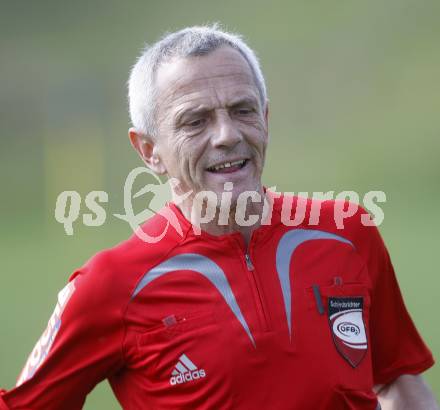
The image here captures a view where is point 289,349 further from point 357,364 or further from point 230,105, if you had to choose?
point 230,105

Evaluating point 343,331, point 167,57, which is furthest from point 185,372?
point 167,57

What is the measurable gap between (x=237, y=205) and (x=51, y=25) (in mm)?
9538

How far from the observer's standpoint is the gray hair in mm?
1975

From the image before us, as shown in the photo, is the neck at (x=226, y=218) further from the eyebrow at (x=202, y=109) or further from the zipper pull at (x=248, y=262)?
the eyebrow at (x=202, y=109)

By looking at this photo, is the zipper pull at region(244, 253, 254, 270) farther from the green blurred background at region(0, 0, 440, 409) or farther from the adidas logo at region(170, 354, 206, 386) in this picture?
the green blurred background at region(0, 0, 440, 409)

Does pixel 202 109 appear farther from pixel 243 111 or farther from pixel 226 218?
pixel 226 218

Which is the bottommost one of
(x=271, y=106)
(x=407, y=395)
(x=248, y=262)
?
(x=407, y=395)

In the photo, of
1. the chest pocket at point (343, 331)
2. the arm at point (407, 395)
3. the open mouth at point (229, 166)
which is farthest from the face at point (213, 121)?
the arm at point (407, 395)

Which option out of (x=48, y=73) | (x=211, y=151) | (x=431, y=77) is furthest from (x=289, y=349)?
(x=48, y=73)

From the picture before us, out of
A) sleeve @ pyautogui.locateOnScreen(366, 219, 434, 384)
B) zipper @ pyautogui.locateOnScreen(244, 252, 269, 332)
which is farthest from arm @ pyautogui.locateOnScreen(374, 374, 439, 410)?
zipper @ pyautogui.locateOnScreen(244, 252, 269, 332)

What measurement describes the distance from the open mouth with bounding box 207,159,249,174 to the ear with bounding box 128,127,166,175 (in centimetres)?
19

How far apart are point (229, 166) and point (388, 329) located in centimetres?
57

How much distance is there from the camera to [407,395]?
2064mm

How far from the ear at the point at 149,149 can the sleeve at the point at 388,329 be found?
21.0 inches
